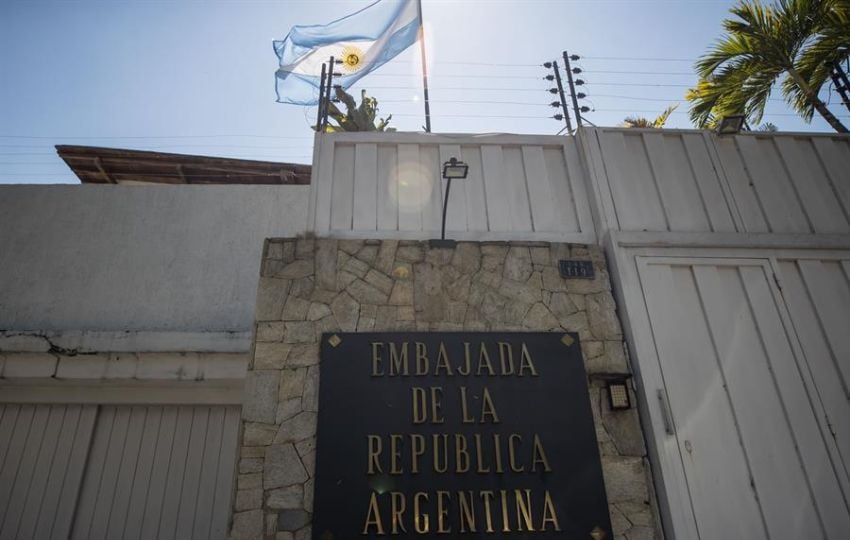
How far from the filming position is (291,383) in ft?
13.4

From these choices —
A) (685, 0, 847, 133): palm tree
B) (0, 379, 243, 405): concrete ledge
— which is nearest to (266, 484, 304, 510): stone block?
(0, 379, 243, 405): concrete ledge

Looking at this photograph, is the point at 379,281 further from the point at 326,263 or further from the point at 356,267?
the point at 326,263

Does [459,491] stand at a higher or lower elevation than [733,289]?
lower

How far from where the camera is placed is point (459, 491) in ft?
12.2

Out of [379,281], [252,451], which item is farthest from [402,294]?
[252,451]

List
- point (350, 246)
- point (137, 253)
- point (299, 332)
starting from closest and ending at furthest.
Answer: point (299, 332) < point (350, 246) < point (137, 253)

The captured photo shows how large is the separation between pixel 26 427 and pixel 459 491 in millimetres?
5305

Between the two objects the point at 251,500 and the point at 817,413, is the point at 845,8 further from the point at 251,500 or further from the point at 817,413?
the point at 251,500

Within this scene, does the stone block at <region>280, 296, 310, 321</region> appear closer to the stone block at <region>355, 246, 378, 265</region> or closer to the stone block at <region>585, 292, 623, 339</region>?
the stone block at <region>355, 246, 378, 265</region>

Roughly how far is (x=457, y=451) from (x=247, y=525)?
1.68 metres

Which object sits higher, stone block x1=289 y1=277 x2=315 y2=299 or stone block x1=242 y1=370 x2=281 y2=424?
stone block x1=289 y1=277 x2=315 y2=299

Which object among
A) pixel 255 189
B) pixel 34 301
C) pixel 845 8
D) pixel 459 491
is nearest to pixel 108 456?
pixel 34 301

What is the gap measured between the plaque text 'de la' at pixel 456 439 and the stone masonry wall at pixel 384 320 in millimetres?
146

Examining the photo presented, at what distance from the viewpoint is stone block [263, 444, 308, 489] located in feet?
12.2
